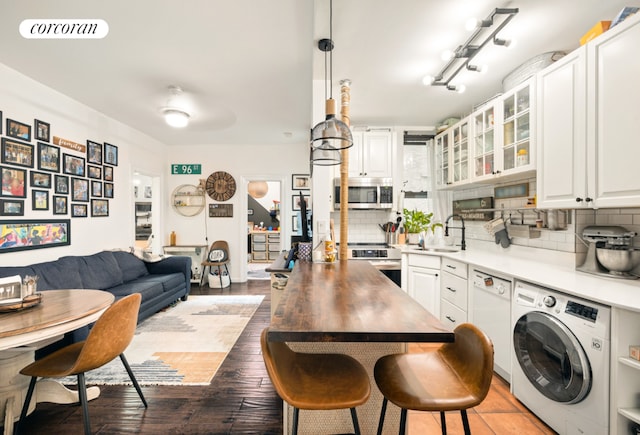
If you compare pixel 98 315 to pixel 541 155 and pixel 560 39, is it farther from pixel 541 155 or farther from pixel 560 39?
pixel 560 39

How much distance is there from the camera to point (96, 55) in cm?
243

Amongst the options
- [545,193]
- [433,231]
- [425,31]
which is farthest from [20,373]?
[433,231]

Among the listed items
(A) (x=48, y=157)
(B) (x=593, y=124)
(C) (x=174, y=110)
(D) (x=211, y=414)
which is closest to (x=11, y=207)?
(A) (x=48, y=157)

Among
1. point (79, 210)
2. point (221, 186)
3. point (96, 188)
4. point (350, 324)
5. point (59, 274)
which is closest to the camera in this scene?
point (350, 324)

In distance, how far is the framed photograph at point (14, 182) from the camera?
2.64 meters

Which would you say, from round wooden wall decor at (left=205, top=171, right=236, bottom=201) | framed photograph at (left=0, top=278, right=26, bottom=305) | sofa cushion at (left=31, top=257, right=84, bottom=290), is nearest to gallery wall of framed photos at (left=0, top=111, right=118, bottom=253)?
sofa cushion at (left=31, top=257, right=84, bottom=290)

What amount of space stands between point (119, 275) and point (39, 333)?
2.41 meters

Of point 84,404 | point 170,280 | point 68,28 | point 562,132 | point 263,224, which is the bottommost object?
point 84,404

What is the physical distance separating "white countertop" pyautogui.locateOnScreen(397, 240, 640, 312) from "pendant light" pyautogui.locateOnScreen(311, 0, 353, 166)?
4.91 feet

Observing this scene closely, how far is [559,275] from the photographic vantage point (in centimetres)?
204

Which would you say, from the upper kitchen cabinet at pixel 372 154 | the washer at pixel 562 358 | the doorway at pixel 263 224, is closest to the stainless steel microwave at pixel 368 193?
the upper kitchen cabinet at pixel 372 154

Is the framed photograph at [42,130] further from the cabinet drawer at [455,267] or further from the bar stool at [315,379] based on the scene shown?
the cabinet drawer at [455,267]

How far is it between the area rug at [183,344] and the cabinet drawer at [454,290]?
2.26 meters

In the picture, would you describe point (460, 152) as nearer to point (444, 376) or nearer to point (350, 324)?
point (444, 376)
